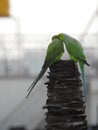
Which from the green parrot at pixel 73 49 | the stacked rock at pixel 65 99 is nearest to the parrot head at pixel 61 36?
the green parrot at pixel 73 49

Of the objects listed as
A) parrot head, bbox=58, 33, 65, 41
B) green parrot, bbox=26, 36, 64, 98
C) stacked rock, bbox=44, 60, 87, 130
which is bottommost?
stacked rock, bbox=44, 60, 87, 130

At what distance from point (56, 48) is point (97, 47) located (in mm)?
17386

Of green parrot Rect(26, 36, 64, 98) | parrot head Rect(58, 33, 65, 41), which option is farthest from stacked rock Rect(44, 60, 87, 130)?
→ parrot head Rect(58, 33, 65, 41)

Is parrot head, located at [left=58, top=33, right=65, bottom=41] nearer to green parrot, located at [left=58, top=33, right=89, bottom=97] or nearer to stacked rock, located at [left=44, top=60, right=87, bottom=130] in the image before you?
green parrot, located at [left=58, top=33, right=89, bottom=97]

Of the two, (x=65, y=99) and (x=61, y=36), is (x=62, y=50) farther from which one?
(x=65, y=99)

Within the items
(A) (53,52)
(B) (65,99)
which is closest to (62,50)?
(A) (53,52)

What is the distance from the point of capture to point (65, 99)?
5574 mm

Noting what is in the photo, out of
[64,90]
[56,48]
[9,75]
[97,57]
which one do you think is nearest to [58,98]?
[64,90]

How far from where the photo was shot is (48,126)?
18.6 ft

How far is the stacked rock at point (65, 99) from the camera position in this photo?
5578mm

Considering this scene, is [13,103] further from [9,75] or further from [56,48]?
[56,48]

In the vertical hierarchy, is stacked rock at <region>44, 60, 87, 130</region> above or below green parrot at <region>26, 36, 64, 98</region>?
below

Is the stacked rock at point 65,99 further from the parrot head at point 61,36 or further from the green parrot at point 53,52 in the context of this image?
the parrot head at point 61,36

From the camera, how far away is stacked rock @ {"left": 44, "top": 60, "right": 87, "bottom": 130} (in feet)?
18.3
